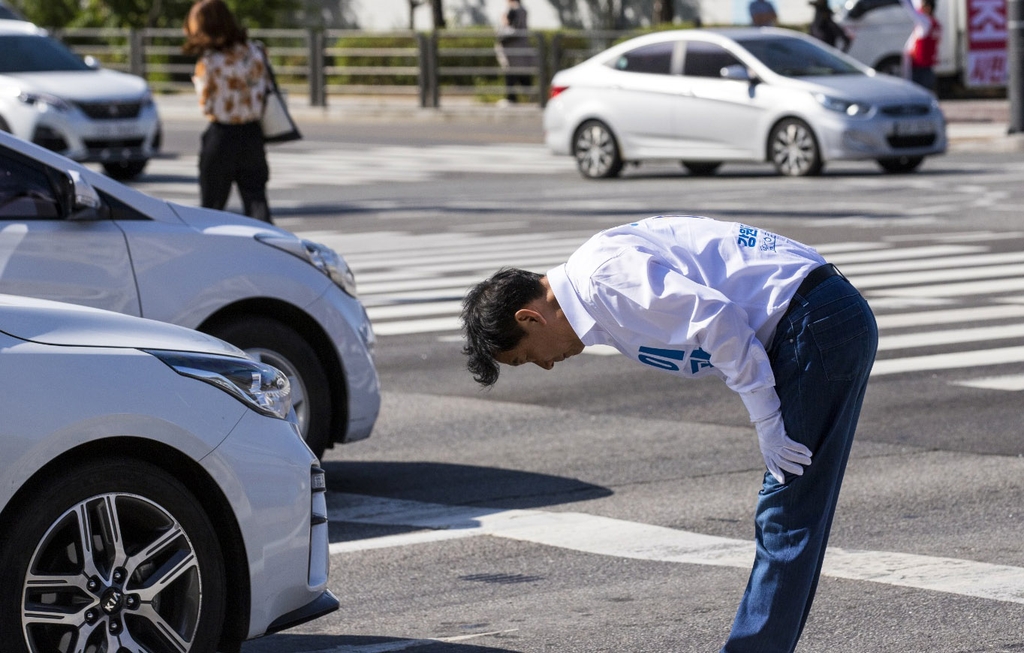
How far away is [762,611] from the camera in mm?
4066

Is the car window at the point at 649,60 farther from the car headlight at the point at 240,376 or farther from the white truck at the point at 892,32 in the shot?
the car headlight at the point at 240,376

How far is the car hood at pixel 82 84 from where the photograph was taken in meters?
21.4

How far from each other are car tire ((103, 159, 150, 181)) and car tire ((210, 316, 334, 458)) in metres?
15.9

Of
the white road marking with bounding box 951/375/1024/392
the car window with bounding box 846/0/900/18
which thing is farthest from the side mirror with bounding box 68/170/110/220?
the car window with bounding box 846/0/900/18

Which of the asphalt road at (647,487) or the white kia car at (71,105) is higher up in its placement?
the white kia car at (71,105)

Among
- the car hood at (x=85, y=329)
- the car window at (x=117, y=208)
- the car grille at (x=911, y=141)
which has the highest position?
the car window at (x=117, y=208)

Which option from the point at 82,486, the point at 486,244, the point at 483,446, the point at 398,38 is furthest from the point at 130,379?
the point at 398,38

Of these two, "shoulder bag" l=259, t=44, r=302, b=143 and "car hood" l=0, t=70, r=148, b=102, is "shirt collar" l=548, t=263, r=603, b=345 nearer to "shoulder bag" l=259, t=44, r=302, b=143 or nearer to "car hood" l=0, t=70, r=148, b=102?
"shoulder bag" l=259, t=44, r=302, b=143

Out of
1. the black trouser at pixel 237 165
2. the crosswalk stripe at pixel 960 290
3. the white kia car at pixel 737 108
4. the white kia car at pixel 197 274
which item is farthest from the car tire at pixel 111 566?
the white kia car at pixel 737 108

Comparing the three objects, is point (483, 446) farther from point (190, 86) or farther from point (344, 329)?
point (190, 86)

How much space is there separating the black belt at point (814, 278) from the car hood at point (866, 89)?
16.3 meters

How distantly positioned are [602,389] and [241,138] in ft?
10.5

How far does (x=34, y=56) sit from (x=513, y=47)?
13.1m

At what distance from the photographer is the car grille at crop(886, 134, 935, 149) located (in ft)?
66.6
